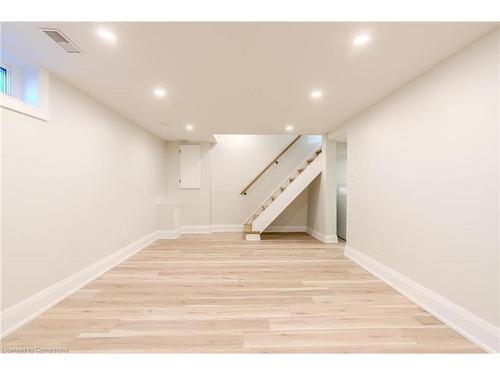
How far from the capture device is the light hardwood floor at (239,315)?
6.01ft

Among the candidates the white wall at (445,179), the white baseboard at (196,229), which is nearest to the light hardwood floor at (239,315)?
the white wall at (445,179)

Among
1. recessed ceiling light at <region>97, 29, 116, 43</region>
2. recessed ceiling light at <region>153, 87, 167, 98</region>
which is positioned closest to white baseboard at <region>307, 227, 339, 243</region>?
recessed ceiling light at <region>153, 87, 167, 98</region>

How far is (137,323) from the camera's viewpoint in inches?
83.4

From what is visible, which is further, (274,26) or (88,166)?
(88,166)

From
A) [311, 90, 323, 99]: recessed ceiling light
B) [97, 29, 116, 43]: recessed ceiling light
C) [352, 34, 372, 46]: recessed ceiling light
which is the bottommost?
[97, 29, 116, 43]: recessed ceiling light

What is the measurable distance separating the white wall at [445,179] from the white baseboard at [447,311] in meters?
0.05

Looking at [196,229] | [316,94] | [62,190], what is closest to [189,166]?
[196,229]

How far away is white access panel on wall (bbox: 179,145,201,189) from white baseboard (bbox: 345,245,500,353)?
186 inches

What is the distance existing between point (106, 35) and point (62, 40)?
1.33 feet

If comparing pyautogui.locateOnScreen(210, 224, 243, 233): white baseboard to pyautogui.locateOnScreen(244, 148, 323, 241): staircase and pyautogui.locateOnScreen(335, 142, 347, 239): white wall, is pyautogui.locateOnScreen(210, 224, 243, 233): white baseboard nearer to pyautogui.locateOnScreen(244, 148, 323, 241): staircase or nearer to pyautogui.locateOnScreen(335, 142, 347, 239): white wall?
pyautogui.locateOnScreen(244, 148, 323, 241): staircase

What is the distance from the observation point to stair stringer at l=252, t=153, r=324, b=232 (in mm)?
5484

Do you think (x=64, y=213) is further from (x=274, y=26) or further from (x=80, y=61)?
(x=274, y=26)

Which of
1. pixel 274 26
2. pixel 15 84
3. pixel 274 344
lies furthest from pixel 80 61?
pixel 274 344

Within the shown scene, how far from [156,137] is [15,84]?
10.9 ft
